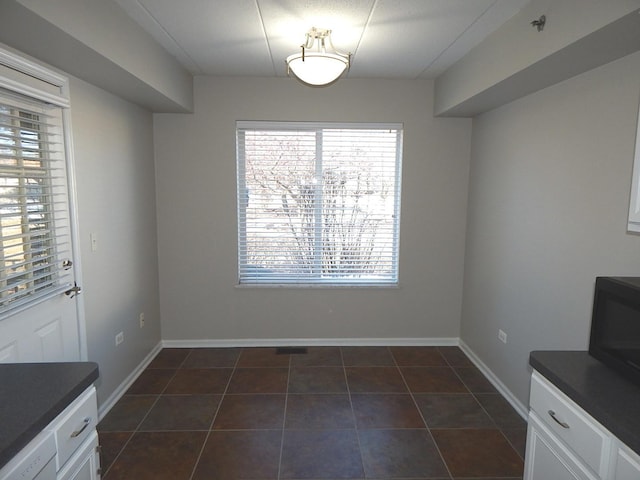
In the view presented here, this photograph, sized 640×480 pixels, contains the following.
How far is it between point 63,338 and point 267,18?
2.29 meters

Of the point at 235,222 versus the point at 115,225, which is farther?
the point at 235,222

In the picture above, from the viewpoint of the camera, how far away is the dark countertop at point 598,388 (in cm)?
114

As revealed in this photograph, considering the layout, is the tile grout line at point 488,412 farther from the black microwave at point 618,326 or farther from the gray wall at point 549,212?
the black microwave at point 618,326

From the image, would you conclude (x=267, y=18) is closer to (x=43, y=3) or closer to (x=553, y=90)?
(x=43, y=3)

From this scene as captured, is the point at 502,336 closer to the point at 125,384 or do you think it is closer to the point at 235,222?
the point at 235,222

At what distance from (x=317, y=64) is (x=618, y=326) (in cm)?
192

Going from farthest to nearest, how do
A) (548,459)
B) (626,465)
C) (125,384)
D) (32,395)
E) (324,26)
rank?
1. (125,384)
2. (324,26)
3. (548,459)
4. (32,395)
5. (626,465)

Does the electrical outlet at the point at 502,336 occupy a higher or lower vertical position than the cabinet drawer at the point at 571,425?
lower

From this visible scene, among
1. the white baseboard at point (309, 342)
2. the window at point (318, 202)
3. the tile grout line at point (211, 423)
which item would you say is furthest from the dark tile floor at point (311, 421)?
the window at point (318, 202)

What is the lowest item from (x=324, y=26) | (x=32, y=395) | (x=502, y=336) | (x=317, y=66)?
(x=502, y=336)

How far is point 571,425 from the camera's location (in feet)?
4.37

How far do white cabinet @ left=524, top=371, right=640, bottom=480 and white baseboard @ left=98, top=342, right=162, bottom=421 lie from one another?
2.65m

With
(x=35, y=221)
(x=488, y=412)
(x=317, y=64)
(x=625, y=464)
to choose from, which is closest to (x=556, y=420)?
(x=625, y=464)

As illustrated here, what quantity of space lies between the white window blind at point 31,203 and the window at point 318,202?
5.36ft
